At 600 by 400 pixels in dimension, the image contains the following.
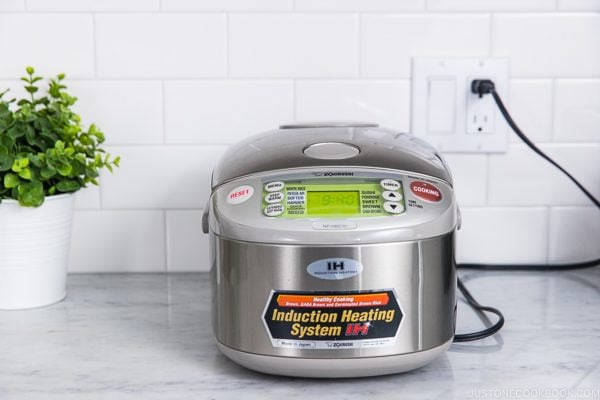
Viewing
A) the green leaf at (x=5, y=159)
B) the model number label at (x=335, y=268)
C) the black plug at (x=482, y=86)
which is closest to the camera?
the model number label at (x=335, y=268)

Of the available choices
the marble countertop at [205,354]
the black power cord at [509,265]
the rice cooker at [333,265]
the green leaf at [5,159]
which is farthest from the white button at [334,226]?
the green leaf at [5,159]

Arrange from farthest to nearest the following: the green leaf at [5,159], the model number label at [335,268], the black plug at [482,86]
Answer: the black plug at [482,86], the green leaf at [5,159], the model number label at [335,268]

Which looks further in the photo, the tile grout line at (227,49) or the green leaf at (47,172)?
the tile grout line at (227,49)

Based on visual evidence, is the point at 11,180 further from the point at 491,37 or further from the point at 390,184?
the point at 491,37

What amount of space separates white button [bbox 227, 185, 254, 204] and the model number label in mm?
91

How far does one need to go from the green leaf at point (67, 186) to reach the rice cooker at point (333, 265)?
273 millimetres

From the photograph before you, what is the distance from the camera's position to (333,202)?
659mm

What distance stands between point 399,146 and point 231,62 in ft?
1.24

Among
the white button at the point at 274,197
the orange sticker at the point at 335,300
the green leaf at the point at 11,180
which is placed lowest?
the orange sticker at the point at 335,300

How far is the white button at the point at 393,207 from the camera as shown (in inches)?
25.5

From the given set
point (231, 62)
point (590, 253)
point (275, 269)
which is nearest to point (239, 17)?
point (231, 62)

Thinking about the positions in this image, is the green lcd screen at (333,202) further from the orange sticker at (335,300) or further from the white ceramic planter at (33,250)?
the white ceramic planter at (33,250)

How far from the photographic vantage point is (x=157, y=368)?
0.71 meters

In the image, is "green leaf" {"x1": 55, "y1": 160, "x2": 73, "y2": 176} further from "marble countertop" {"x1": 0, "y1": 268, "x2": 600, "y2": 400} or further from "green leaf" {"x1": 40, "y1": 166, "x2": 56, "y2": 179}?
"marble countertop" {"x1": 0, "y1": 268, "x2": 600, "y2": 400}
